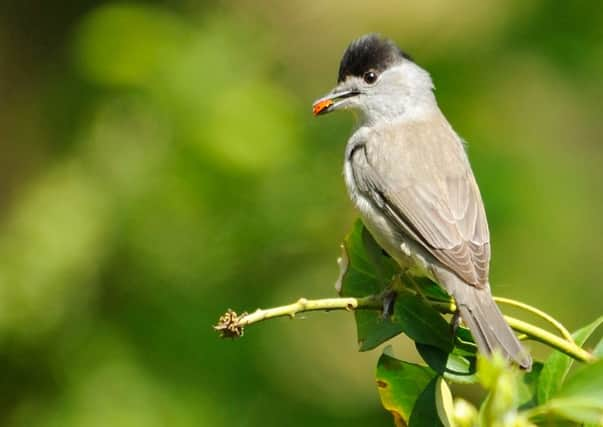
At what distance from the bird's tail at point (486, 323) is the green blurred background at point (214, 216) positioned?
1.67 meters

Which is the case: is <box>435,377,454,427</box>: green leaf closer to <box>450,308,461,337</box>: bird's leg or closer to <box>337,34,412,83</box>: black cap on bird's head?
<box>450,308,461,337</box>: bird's leg

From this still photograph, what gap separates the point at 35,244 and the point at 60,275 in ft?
0.70

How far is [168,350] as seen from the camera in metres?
4.66

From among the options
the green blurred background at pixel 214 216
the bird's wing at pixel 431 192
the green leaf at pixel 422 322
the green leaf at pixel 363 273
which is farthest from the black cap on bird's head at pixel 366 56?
the green leaf at pixel 422 322

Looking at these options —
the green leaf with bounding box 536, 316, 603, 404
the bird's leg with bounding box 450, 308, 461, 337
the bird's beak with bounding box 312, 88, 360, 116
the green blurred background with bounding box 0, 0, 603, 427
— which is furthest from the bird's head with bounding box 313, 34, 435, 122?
the green leaf with bounding box 536, 316, 603, 404

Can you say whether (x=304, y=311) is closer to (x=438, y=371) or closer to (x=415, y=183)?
(x=438, y=371)

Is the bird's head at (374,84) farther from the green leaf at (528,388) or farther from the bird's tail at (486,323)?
the green leaf at (528,388)

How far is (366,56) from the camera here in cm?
414

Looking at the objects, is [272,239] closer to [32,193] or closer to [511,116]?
[32,193]

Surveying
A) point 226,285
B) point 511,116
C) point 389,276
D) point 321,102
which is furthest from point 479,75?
point 389,276

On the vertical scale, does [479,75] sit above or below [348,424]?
above

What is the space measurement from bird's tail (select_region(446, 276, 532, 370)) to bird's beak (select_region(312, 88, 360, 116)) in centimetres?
128

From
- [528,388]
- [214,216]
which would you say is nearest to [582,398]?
[528,388]

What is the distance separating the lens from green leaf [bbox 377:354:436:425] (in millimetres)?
2186
